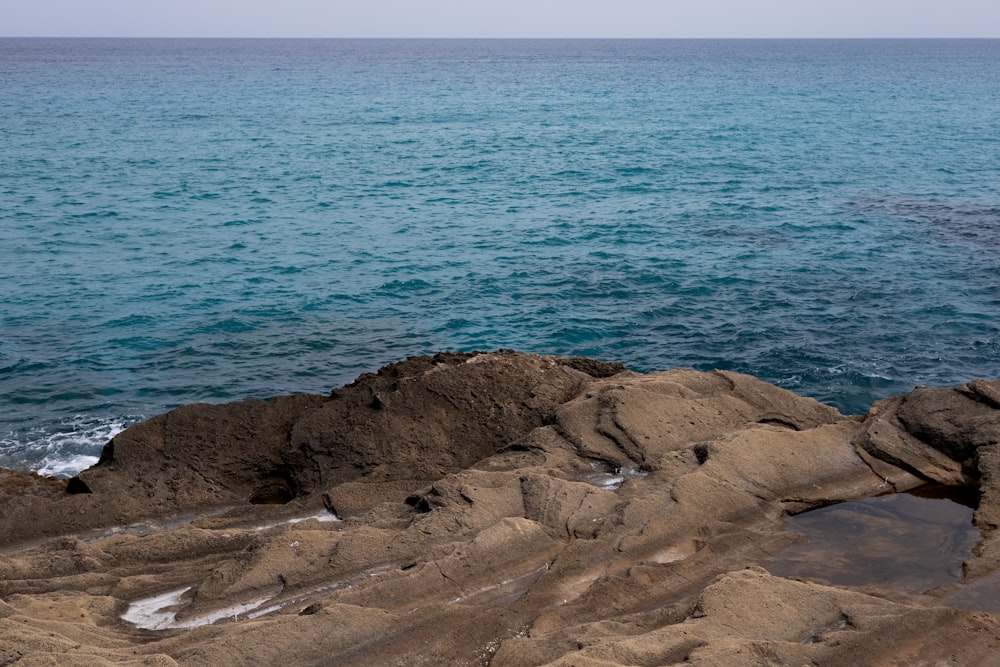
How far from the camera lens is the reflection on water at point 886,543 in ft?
31.4

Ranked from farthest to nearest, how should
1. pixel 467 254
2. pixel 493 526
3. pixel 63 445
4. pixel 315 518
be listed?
pixel 467 254 → pixel 63 445 → pixel 315 518 → pixel 493 526

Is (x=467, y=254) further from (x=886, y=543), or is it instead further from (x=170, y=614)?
(x=170, y=614)

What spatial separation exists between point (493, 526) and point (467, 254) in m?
19.5

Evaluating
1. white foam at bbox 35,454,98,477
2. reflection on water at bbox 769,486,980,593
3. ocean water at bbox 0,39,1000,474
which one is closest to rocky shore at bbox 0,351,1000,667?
reflection on water at bbox 769,486,980,593

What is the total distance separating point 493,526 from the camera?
9.96m

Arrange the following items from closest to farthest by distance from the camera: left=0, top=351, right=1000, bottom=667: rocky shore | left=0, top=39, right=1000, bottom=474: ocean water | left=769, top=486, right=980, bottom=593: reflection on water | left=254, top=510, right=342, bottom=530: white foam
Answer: left=0, top=351, right=1000, bottom=667: rocky shore, left=769, top=486, right=980, bottom=593: reflection on water, left=254, top=510, right=342, bottom=530: white foam, left=0, top=39, right=1000, bottom=474: ocean water

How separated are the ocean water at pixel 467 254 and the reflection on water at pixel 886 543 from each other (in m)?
7.18

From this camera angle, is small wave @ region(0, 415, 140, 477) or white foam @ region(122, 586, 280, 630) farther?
small wave @ region(0, 415, 140, 477)

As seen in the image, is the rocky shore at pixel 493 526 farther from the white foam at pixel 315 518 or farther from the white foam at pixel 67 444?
the white foam at pixel 67 444

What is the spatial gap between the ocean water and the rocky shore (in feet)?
15.4

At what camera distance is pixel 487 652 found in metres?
8.03

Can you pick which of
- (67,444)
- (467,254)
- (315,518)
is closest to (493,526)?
(315,518)

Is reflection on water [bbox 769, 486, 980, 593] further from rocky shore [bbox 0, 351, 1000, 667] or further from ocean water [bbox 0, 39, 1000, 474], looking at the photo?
ocean water [bbox 0, 39, 1000, 474]

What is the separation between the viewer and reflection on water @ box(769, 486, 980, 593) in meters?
9.56
